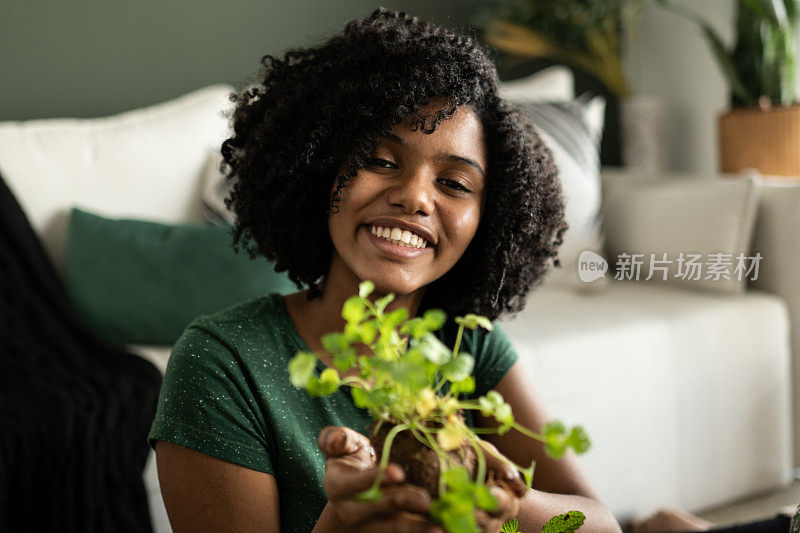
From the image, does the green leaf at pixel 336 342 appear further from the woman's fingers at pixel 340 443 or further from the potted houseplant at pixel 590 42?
the potted houseplant at pixel 590 42

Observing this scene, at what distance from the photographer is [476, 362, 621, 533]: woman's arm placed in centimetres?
95

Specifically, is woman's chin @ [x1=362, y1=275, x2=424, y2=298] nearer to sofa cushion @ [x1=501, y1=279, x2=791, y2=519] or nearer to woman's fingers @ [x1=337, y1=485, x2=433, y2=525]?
woman's fingers @ [x1=337, y1=485, x2=433, y2=525]

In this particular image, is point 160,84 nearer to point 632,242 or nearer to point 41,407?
point 41,407

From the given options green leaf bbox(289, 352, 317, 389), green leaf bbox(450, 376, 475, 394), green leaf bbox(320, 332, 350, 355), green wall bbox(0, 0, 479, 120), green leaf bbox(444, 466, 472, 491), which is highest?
green wall bbox(0, 0, 479, 120)

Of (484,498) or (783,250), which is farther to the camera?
(783,250)

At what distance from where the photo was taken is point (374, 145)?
883 mm

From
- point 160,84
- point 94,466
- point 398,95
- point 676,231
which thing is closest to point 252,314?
point 398,95

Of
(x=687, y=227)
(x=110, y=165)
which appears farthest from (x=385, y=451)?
(x=687, y=227)

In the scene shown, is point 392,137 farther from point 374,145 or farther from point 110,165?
point 110,165

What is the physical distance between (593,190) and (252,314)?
1488 millimetres

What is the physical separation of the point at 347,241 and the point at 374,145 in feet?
0.35

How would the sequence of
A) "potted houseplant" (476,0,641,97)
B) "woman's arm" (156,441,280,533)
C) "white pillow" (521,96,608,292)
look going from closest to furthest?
1. "woman's arm" (156,441,280,533)
2. "white pillow" (521,96,608,292)
3. "potted houseplant" (476,0,641,97)

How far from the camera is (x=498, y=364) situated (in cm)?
104

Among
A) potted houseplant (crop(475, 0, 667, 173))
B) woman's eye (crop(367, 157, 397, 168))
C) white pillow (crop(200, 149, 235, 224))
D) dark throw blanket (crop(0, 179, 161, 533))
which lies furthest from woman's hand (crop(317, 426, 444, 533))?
potted houseplant (crop(475, 0, 667, 173))
